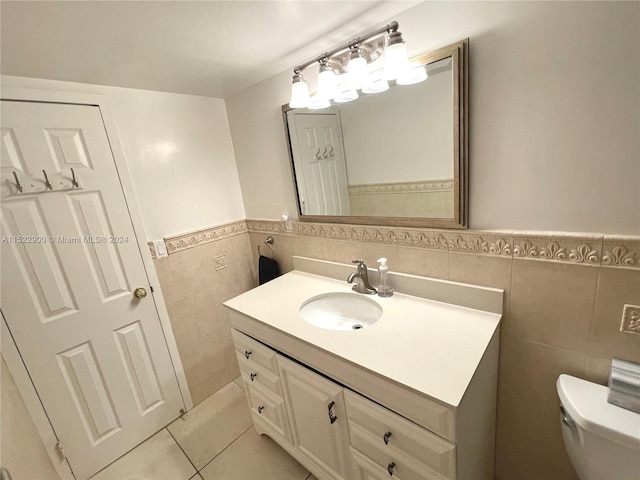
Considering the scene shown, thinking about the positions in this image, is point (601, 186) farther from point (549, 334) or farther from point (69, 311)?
point (69, 311)

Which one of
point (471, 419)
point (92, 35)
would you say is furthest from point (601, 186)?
point (92, 35)

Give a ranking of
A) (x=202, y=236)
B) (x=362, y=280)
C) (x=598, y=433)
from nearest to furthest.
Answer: (x=598, y=433), (x=362, y=280), (x=202, y=236)

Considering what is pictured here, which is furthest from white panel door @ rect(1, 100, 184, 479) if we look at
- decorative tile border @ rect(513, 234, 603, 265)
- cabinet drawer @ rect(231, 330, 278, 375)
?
decorative tile border @ rect(513, 234, 603, 265)

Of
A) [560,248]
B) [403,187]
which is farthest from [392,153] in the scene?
[560,248]

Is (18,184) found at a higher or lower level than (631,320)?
higher

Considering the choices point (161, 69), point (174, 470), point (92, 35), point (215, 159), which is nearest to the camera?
point (92, 35)

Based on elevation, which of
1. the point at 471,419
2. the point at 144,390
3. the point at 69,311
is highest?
the point at 69,311

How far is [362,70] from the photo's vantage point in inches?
41.9


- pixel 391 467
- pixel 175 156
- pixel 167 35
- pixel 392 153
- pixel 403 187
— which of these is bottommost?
pixel 391 467

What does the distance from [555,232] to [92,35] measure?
1.73 metres

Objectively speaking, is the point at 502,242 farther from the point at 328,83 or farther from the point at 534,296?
the point at 328,83

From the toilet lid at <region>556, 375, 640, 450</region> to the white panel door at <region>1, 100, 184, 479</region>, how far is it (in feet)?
6.33

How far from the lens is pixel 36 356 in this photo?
128 centimetres

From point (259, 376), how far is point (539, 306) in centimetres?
123
